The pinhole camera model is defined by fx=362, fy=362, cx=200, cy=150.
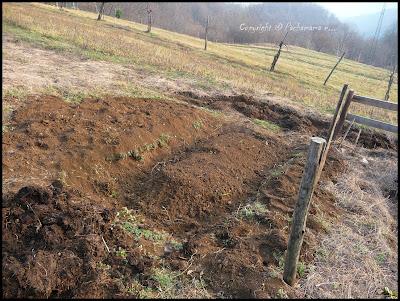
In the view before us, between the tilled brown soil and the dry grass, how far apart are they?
0.93 feet

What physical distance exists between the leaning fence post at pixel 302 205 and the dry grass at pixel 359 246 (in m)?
0.32

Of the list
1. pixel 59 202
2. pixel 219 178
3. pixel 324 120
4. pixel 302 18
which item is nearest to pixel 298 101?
pixel 324 120

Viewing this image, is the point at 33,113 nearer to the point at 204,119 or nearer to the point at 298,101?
the point at 204,119

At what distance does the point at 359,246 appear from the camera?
4.97 meters

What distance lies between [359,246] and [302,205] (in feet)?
6.56

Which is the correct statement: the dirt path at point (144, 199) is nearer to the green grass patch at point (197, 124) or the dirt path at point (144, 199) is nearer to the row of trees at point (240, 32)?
the green grass patch at point (197, 124)

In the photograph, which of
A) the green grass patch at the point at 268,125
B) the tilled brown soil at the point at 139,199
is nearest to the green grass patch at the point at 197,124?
the tilled brown soil at the point at 139,199

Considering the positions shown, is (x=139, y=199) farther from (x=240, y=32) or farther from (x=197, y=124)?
(x=240, y=32)

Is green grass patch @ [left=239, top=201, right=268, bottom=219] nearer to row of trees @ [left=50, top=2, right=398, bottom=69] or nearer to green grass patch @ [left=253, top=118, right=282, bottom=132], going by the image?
green grass patch @ [left=253, top=118, right=282, bottom=132]

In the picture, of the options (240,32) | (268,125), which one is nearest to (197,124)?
(268,125)

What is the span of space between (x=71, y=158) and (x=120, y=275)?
8.43 feet

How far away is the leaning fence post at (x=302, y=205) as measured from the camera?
11.0 feet

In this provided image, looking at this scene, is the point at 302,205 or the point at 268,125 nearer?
the point at 302,205

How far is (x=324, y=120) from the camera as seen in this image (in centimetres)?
1162
